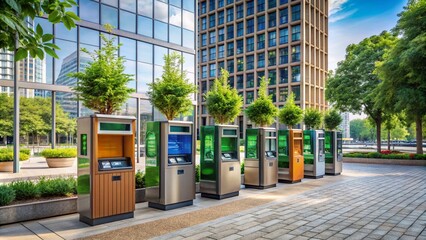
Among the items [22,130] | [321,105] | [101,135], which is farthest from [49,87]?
[321,105]

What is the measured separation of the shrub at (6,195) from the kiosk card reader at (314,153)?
1080 centimetres

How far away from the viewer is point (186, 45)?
23.3 metres

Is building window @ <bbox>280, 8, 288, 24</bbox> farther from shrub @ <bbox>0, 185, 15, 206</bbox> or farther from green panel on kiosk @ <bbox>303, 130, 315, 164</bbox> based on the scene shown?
shrub @ <bbox>0, 185, 15, 206</bbox>

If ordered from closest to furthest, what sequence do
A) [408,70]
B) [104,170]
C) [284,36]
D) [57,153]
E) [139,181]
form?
[104,170]
[139,181]
[57,153]
[408,70]
[284,36]

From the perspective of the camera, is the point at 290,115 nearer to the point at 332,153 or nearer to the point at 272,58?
the point at 332,153

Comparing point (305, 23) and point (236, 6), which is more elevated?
point (236, 6)

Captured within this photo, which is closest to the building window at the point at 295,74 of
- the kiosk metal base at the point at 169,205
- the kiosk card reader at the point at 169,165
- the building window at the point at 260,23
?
the building window at the point at 260,23

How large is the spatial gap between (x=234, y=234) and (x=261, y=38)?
1913 inches

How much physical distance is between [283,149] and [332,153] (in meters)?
3.73

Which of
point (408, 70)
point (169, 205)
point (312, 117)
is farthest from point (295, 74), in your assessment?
point (169, 205)

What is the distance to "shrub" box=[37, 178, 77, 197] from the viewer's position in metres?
7.15

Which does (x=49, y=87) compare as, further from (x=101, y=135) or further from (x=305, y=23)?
(x=305, y=23)

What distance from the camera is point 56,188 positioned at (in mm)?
7250

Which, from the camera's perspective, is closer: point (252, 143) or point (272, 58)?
point (252, 143)
